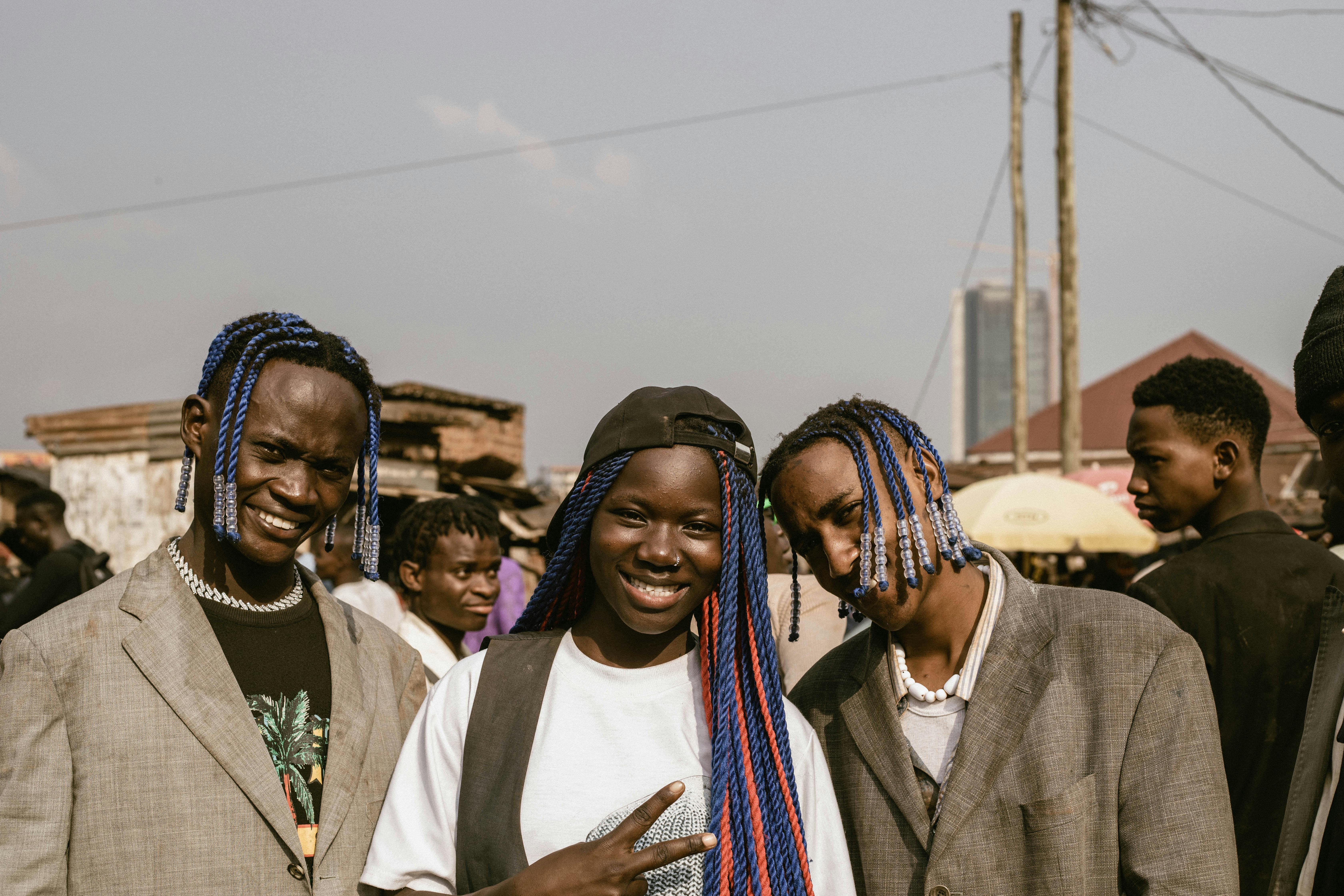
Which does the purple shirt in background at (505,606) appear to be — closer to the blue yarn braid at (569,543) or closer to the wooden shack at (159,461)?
the wooden shack at (159,461)

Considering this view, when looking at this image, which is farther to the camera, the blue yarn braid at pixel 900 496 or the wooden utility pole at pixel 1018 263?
the wooden utility pole at pixel 1018 263

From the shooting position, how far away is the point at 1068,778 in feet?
6.72

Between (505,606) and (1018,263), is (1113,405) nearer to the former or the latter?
(1018,263)

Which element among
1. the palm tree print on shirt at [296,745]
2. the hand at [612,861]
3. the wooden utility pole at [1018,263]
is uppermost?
the wooden utility pole at [1018,263]

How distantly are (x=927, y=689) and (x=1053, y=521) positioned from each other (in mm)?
7028

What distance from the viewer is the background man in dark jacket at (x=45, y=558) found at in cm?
561

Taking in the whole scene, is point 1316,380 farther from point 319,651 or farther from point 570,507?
point 319,651

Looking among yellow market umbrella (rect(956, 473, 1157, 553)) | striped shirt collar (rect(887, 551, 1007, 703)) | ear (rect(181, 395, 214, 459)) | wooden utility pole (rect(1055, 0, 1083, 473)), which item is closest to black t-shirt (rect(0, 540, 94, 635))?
ear (rect(181, 395, 214, 459))

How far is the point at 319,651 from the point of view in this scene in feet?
7.61

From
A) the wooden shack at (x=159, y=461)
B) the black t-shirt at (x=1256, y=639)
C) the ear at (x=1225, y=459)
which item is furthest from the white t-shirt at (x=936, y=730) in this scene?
the wooden shack at (x=159, y=461)

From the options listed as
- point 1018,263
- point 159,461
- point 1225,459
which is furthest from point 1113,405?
point 1225,459

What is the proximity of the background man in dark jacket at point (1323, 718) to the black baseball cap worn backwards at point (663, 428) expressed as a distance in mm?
1186

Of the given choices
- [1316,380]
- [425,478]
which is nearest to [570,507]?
[1316,380]

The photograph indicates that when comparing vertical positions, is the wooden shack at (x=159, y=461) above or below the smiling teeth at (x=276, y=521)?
above
